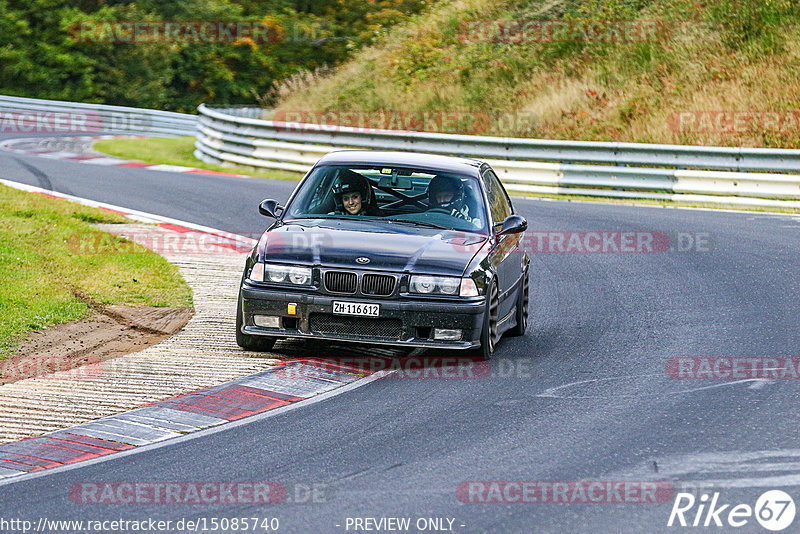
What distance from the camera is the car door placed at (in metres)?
10.1

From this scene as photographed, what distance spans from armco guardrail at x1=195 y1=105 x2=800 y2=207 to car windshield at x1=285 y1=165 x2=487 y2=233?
460 inches

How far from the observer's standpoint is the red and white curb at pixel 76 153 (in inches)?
1040

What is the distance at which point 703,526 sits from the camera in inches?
232

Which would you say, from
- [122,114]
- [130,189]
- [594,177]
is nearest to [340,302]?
[130,189]

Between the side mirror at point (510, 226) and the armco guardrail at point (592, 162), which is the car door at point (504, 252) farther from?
the armco guardrail at point (592, 162)

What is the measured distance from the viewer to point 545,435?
7551 mm

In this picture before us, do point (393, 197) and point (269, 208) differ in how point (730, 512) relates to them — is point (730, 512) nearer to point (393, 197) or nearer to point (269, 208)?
point (393, 197)

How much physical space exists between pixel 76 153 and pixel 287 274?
22.2 meters
